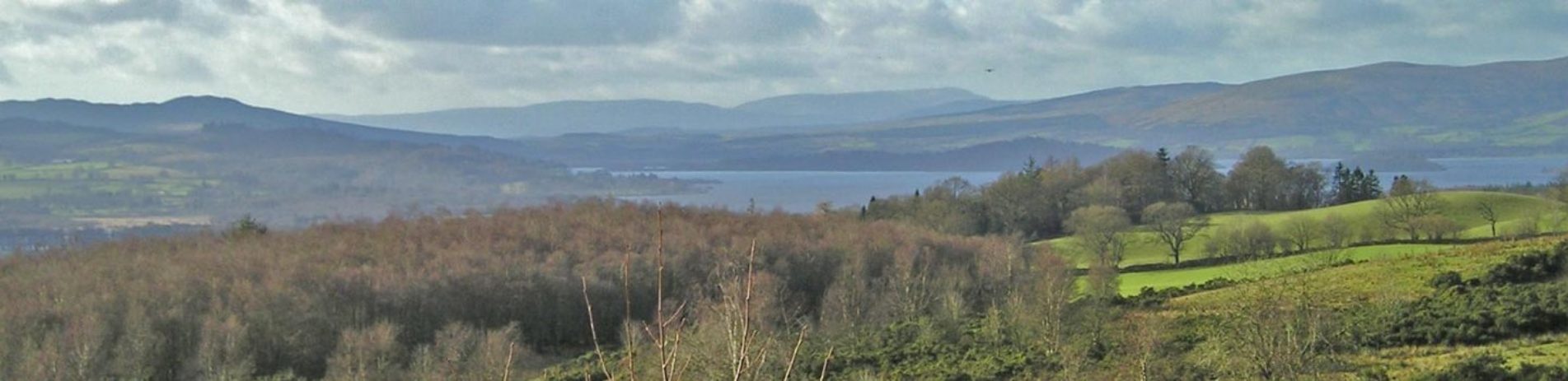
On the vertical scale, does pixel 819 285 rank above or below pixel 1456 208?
below

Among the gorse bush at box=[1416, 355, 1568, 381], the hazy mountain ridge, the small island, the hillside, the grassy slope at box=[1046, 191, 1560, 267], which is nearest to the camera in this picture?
the gorse bush at box=[1416, 355, 1568, 381]

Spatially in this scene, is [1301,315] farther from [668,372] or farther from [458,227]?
[458,227]

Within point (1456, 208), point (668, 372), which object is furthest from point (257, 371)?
point (1456, 208)

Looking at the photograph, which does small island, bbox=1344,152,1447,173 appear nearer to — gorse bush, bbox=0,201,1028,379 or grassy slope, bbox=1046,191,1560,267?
grassy slope, bbox=1046,191,1560,267

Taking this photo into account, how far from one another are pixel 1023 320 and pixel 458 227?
1489 inches

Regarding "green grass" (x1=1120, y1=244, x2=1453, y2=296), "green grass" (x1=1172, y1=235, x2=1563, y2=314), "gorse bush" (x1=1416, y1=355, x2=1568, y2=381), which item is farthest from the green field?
"gorse bush" (x1=1416, y1=355, x2=1568, y2=381)

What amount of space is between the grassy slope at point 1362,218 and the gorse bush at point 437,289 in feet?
31.5

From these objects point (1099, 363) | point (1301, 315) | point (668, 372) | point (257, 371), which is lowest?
point (257, 371)

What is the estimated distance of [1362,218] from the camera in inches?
2493

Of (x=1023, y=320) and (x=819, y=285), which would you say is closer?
(x=1023, y=320)

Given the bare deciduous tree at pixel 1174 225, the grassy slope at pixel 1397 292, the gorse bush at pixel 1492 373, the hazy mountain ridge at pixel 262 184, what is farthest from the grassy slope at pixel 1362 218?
the hazy mountain ridge at pixel 262 184

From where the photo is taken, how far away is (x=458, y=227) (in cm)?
5928

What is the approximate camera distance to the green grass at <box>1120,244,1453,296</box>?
145ft

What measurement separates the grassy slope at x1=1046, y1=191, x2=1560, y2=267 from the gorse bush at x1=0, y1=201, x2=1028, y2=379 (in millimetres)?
9615
